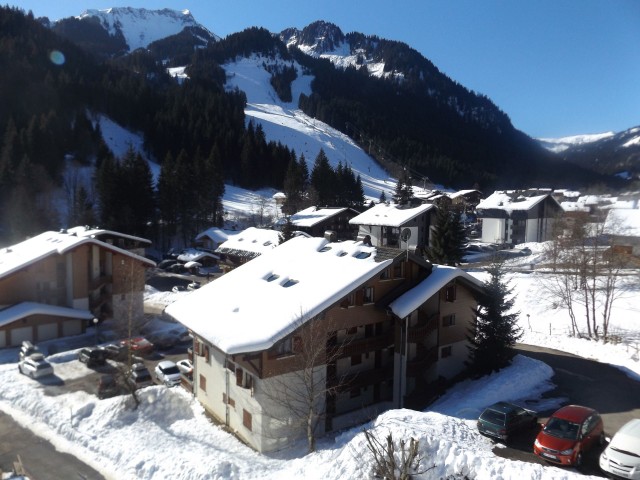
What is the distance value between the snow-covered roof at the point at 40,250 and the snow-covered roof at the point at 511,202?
58893mm

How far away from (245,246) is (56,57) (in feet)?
308

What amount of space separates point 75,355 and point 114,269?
1030 cm

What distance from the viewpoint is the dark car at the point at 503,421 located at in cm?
1767

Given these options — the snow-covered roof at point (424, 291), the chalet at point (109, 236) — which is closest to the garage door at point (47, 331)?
the chalet at point (109, 236)

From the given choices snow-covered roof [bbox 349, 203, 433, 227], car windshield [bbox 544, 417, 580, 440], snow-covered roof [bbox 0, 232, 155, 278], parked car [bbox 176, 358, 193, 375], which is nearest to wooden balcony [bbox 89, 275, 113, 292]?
snow-covered roof [bbox 0, 232, 155, 278]

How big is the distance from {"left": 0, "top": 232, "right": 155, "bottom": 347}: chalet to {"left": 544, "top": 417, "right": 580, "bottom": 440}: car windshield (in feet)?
92.0

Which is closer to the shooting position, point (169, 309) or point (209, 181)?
point (169, 309)

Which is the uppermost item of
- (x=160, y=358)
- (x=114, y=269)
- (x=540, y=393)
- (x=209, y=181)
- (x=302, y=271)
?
(x=209, y=181)

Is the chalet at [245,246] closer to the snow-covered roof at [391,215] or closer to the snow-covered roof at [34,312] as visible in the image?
the snow-covered roof at [391,215]

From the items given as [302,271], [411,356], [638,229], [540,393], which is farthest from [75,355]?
[638,229]

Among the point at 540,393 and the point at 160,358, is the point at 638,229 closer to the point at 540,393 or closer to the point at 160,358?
the point at 540,393

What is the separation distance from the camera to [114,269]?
41969 millimetres

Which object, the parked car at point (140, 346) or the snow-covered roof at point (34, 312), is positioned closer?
the parked car at point (140, 346)

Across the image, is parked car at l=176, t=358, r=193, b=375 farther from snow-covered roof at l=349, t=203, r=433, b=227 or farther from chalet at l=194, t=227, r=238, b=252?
snow-covered roof at l=349, t=203, r=433, b=227
